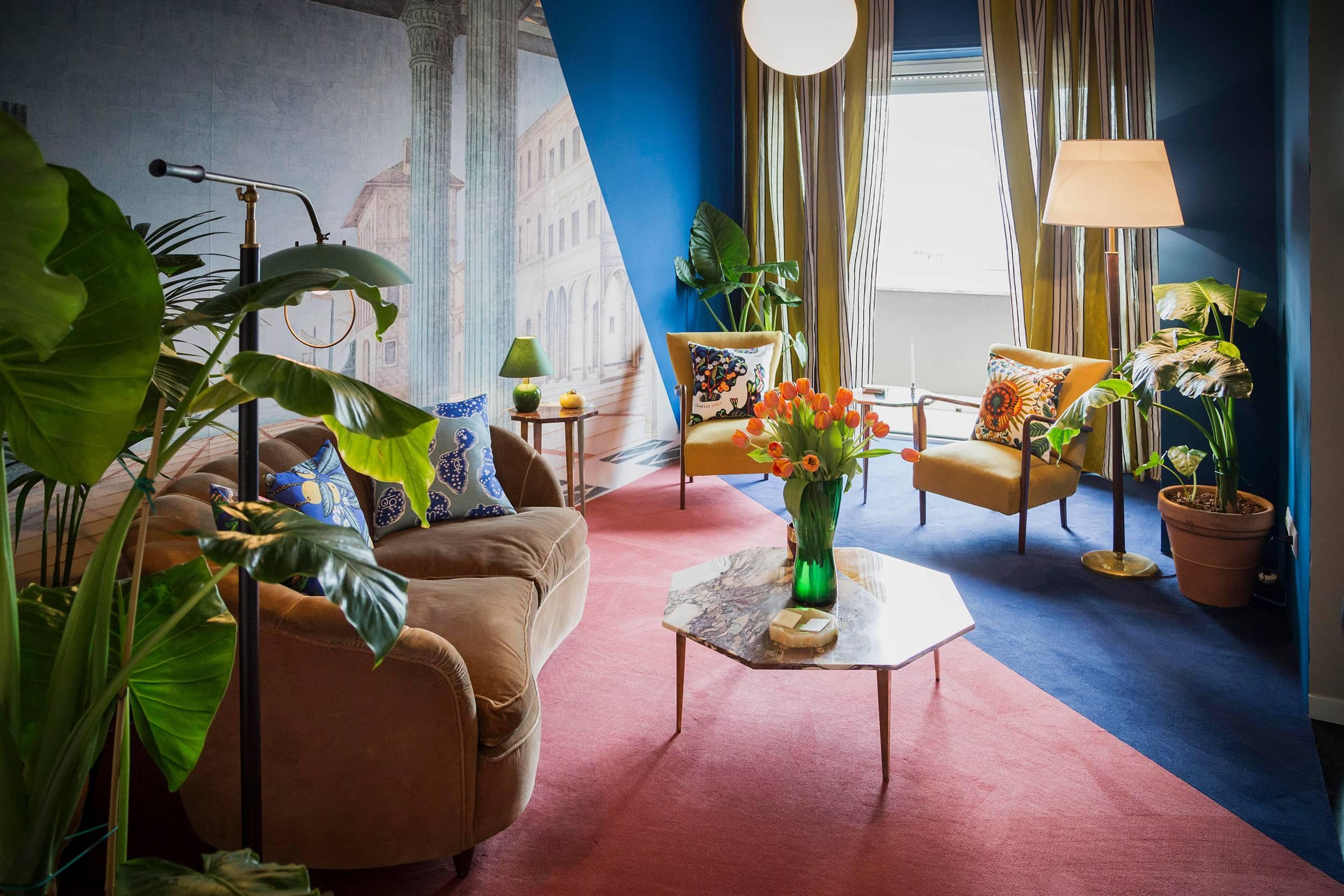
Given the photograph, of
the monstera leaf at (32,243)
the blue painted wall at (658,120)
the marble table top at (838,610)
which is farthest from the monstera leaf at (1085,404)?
the monstera leaf at (32,243)

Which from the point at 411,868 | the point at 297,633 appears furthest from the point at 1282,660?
the point at 297,633

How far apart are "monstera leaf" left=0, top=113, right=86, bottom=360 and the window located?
20.2 ft

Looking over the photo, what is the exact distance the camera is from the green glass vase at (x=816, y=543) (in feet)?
Answer: 8.50

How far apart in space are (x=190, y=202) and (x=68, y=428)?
2180mm

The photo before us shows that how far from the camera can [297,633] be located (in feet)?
6.05

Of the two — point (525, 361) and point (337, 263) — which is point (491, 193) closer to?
point (525, 361)

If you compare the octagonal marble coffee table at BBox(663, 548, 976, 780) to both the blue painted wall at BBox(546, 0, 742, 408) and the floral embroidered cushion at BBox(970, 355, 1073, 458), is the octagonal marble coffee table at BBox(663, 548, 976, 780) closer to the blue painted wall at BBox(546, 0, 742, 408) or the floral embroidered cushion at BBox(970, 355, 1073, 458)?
the floral embroidered cushion at BBox(970, 355, 1073, 458)

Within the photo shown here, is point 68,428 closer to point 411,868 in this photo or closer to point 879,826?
point 411,868

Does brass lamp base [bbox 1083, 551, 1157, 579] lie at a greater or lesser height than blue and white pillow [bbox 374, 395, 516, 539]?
lesser

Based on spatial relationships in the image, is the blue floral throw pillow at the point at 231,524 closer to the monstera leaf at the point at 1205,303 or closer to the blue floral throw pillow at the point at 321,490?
the blue floral throw pillow at the point at 321,490

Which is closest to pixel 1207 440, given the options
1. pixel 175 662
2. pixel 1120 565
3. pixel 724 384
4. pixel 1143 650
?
pixel 1120 565

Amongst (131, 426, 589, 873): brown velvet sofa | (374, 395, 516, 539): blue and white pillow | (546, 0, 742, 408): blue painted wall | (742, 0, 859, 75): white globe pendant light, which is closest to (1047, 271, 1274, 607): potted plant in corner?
(742, 0, 859, 75): white globe pendant light

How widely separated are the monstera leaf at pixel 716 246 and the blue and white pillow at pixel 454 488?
286cm

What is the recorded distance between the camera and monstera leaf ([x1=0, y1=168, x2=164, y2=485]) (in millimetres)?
1098
